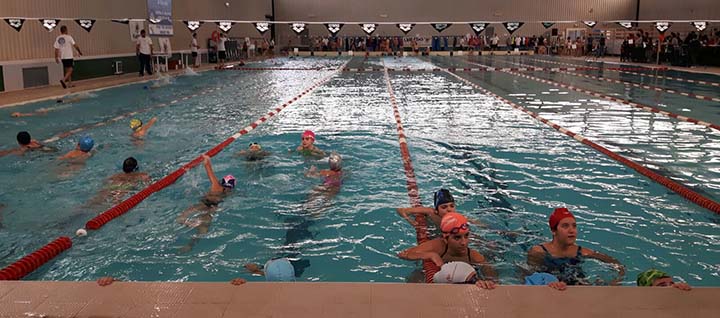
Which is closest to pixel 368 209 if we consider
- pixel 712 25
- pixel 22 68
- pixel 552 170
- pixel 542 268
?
pixel 542 268

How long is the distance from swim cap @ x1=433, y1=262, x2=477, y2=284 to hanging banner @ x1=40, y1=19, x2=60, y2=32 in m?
14.2

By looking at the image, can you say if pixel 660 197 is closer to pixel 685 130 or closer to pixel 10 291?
pixel 685 130

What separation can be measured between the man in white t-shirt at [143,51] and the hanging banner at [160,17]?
752mm

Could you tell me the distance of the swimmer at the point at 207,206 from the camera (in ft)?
15.9

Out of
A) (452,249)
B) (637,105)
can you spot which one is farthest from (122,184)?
(637,105)

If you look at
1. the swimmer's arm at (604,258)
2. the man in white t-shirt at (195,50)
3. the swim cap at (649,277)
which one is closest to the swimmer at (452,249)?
the swimmer's arm at (604,258)

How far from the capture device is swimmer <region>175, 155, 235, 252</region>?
4.85 meters

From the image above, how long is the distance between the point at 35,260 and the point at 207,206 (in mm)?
1668

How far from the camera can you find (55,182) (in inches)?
243

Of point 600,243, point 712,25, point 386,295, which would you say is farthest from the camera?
point 712,25

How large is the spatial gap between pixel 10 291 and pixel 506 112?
31.0ft

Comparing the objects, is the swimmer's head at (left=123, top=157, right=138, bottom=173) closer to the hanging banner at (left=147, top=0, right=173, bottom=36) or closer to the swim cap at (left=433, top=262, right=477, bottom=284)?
the swim cap at (left=433, top=262, right=477, bottom=284)

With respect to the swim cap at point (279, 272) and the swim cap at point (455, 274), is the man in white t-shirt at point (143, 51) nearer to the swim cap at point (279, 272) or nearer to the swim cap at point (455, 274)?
the swim cap at point (279, 272)

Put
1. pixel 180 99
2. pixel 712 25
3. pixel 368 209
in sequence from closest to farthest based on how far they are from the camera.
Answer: pixel 368 209
pixel 180 99
pixel 712 25
